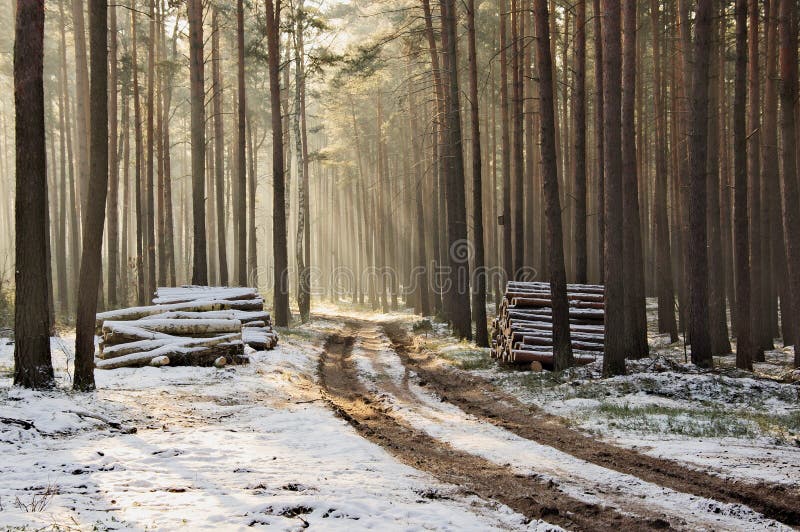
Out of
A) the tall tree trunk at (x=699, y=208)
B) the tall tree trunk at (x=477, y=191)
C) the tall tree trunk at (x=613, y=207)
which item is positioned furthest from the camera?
the tall tree trunk at (x=477, y=191)

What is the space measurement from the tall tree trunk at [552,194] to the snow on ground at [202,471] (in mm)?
5686

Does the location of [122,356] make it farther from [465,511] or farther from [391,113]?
[391,113]

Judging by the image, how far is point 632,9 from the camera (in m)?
14.2

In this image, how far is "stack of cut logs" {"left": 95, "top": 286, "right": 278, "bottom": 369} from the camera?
1292 centimetres

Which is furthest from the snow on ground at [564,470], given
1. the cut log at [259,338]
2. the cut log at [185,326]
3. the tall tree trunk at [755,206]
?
the tall tree trunk at [755,206]

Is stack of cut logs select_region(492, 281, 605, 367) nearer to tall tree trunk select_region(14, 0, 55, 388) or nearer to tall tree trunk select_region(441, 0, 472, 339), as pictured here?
tall tree trunk select_region(441, 0, 472, 339)

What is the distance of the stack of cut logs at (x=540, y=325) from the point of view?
47.6 ft

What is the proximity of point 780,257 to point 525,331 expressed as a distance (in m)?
9.30

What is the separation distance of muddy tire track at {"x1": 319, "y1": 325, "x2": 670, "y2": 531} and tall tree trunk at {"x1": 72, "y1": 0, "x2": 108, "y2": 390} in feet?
12.7

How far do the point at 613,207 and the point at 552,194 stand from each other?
143 centimetres

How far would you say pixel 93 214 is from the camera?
9.48 metres

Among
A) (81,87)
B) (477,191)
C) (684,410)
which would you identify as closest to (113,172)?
(81,87)

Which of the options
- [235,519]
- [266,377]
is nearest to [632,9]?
[266,377]

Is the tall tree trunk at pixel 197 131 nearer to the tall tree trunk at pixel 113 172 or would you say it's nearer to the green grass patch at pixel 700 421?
the tall tree trunk at pixel 113 172
